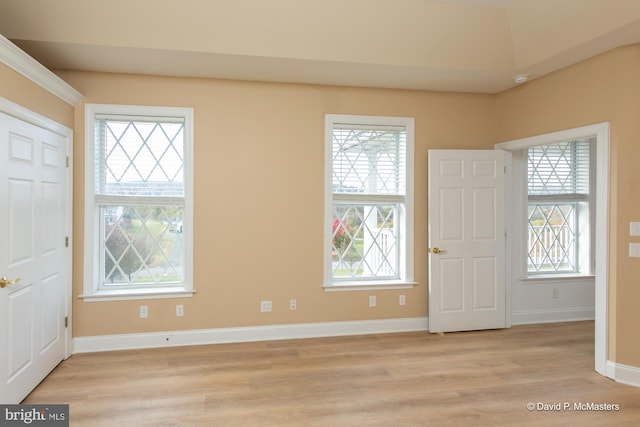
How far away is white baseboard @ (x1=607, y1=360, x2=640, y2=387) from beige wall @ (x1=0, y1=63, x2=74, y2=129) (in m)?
4.74

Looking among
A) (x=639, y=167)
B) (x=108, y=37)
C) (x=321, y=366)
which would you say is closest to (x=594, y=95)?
(x=639, y=167)

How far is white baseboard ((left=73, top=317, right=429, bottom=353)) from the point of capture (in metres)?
3.85

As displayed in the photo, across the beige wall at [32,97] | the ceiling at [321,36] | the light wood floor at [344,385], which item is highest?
the ceiling at [321,36]

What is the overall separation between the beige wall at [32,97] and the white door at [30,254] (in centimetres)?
14

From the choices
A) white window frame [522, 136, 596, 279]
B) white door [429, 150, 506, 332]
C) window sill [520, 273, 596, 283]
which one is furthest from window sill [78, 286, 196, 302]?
white window frame [522, 136, 596, 279]

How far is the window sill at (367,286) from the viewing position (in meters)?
4.32

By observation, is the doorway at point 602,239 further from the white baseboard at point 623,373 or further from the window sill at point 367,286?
the window sill at point 367,286

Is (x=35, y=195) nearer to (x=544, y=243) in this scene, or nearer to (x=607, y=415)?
(x=607, y=415)

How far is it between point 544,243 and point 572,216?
525mm

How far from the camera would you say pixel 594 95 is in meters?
3.46

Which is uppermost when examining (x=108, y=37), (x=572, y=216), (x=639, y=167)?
(x=108, y=37)

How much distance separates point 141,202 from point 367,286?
2.44m

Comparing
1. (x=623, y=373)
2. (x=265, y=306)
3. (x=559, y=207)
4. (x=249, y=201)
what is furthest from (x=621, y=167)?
(x=265, y=306)

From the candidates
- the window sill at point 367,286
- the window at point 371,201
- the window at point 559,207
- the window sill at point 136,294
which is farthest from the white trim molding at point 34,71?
the window at point 559,207
